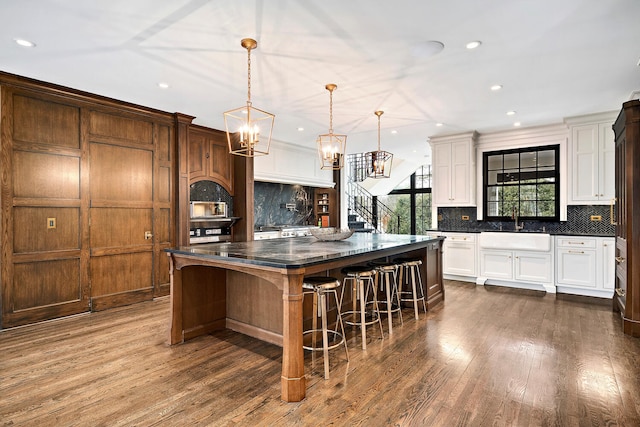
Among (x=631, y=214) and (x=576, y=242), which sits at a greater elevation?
(x=631, y=214)

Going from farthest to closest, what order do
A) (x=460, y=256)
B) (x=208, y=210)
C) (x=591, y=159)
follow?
(x=460, y=256) → (x=208, y=210) → (x=591, y=159)

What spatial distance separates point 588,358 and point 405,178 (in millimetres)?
7653

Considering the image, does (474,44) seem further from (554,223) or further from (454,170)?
(554,223)

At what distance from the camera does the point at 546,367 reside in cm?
276

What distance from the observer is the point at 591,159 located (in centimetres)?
530

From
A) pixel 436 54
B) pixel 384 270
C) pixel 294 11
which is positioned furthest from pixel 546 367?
pixel 294 11

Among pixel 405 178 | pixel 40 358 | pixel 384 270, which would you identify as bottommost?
pixel 40 358

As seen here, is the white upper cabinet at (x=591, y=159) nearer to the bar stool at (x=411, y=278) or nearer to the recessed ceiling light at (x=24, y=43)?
the bar stool at (x=411, y=278)

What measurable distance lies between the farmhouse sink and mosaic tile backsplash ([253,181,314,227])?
3.92 m

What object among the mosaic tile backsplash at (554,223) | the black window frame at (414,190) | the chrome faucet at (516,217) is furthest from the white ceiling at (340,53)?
the black window frame at (414,190)

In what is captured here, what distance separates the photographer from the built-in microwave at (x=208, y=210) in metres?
5.68

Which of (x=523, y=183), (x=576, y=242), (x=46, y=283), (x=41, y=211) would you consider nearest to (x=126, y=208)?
(x=41, y=211)

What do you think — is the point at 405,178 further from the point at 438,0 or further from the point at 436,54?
the point at 438,0

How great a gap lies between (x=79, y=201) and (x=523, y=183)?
22.1 ft
